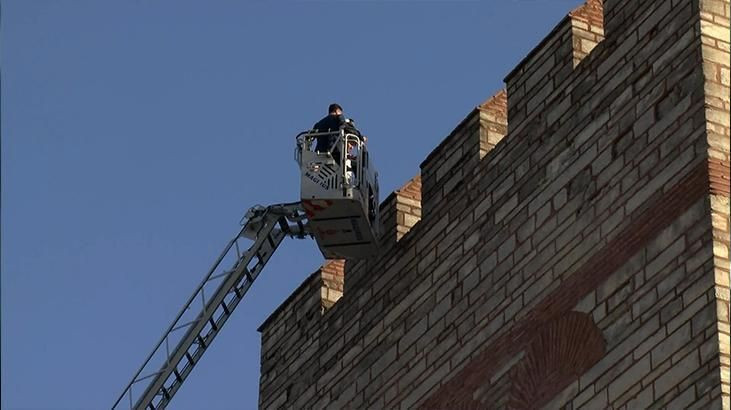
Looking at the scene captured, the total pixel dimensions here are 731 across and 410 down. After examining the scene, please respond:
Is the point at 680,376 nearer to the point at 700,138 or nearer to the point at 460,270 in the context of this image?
the point at 700,138

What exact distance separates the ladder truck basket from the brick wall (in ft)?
0.87

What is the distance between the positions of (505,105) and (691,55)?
3565mm

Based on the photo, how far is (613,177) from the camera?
2212cm

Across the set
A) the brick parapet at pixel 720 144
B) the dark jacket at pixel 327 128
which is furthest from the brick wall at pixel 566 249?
the dark jacket at pixel 327 128

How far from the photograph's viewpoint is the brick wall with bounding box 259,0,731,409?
2062 centimetres

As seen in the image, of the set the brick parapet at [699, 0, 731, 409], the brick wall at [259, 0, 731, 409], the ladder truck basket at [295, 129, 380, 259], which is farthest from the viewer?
the ladder truck basket at [295, 129, 380, 259]

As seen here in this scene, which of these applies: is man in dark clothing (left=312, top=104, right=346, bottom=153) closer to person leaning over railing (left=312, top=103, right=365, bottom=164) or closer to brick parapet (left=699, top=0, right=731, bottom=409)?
person leaning over railing (left=312, top=103, right=365, bottom=164)

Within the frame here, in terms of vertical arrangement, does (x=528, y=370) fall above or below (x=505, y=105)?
below

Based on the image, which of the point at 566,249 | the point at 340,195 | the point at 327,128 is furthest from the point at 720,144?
the point at 327,128

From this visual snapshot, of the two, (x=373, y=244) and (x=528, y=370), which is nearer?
(x=528, y=370)

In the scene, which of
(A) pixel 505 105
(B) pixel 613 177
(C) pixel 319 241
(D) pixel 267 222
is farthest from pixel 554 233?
(D) pixel 267 222

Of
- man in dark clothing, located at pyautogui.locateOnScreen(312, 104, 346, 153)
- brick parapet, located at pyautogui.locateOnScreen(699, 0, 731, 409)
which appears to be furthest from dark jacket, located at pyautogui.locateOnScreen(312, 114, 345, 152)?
brick parapet, located at pyautogui.locateOnScreen(699, 0, 731, 409)

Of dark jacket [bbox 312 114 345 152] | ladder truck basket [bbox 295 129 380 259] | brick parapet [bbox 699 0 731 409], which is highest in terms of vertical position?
dark jacket [bbox 312 114 345 152]

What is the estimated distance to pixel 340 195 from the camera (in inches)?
1032
